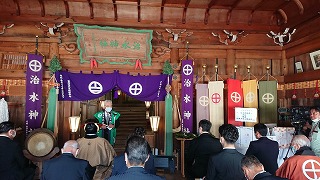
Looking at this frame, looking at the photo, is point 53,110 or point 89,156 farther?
point 53,110

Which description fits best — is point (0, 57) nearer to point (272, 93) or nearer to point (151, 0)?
point (151, 0)

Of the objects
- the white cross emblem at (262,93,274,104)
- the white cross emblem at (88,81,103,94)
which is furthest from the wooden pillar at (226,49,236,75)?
the white cross emblem at (88,81,103,94)

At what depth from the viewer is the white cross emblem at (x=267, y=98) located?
300 inches

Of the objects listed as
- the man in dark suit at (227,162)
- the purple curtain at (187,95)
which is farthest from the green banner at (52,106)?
the man in dark suit at (227,162)

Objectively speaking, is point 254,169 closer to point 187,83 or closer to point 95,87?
point 187,83

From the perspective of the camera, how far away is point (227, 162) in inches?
127

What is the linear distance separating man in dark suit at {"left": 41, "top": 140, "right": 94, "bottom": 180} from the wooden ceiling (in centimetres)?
531

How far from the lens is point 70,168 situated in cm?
301

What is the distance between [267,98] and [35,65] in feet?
22.9

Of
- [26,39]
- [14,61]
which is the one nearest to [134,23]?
[26,39]

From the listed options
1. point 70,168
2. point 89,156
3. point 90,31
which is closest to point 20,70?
point 90,31

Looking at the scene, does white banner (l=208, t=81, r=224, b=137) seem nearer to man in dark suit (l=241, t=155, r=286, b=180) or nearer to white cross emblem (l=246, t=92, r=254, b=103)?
white cross emblem (l=246, t=92, r=254, b=103)

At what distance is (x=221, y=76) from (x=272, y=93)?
163 centimetres

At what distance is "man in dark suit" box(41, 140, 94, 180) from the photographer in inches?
117
